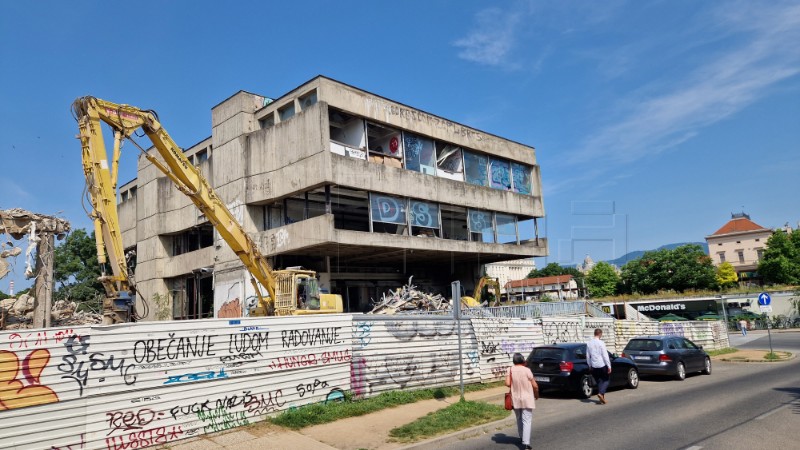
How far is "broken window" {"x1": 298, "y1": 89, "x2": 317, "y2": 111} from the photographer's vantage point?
27413 mm

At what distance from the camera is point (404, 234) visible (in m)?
30.1

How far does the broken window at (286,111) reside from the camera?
28797 millimetres

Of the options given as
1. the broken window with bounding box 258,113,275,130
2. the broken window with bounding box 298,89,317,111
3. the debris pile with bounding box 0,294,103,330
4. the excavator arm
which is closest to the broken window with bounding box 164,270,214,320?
the debris pile with bounding box 0,294,103,330

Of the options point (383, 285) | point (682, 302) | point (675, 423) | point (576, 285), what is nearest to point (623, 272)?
point (682, 302)

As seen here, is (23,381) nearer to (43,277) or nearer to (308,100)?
(43,277)

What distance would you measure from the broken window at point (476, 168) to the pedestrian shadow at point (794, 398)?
76.1 feet

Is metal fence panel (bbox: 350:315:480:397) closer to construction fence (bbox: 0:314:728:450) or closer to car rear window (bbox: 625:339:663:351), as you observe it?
construction fence (bbox: 0:314:728:450)

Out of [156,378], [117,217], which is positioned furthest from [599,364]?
[117,217]

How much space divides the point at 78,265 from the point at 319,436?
4818 centimetres

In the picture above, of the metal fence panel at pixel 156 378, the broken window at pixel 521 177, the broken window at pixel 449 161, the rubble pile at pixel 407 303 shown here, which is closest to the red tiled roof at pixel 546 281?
the broken window at pixel 521 177

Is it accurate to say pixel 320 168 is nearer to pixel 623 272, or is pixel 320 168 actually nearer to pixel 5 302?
pixel 5 302

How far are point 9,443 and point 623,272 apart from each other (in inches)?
3170

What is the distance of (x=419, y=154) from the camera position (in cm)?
3222

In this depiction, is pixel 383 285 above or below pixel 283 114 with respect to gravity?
below
